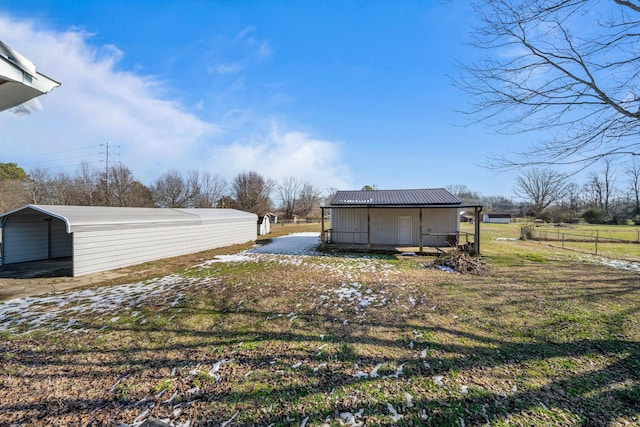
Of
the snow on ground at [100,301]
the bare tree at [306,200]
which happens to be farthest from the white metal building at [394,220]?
the bare tree at [306,200]

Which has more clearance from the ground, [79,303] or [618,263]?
[79,303]

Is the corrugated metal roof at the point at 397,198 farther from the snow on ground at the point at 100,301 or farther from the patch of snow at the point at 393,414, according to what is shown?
the patch of snow at the point at 393,414

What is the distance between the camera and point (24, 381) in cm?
298

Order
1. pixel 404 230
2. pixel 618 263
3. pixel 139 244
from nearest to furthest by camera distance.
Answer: pixel 618 263, pixel 139 244, pixel 404 230

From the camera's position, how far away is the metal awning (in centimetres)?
205

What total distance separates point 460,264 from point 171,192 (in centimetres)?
3748

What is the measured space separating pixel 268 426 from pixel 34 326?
5060 mm

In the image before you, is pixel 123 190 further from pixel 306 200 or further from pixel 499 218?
pixel 499 218

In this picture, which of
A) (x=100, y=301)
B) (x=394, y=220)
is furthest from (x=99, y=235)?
(x=394, y=220)

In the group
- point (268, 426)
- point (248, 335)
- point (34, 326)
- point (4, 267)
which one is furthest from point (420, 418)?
point (4, 267)

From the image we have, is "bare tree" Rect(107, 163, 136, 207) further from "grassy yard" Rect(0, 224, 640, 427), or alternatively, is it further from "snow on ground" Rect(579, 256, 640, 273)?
"snow on ground" Rect(579, 256, 640, 273)

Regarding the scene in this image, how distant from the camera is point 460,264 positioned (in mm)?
9141

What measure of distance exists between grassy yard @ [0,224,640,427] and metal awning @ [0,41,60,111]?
3.04 m

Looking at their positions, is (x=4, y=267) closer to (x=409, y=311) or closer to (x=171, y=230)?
(x=171, y=230)
